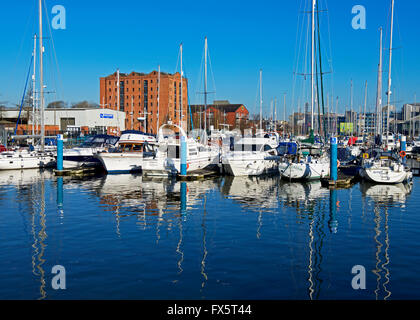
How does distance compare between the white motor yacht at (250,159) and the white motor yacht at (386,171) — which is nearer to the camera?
the white motor yacht at (386,171)

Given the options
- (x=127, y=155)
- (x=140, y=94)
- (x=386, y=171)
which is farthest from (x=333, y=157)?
(x=140, y=94)

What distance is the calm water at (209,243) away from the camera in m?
10.5

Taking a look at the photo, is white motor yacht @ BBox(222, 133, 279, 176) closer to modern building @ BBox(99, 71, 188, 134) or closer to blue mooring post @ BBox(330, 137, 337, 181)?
blue mooring post @ BBox(330, 137, 337, 181)

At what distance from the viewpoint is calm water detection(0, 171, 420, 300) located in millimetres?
10508

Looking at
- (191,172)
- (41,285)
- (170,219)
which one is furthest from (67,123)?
(41,285)

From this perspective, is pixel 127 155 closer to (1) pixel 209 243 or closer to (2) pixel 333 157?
(2) pixel 333 157

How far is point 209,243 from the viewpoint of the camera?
14484 mm

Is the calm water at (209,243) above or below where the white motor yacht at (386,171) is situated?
below

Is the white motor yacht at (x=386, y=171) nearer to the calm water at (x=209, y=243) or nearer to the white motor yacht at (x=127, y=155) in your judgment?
the calm water at (x=209, y=243)

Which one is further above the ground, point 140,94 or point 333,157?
point 140,94

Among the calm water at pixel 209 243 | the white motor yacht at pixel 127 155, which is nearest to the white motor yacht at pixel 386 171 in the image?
the calm water at pixel 209 243

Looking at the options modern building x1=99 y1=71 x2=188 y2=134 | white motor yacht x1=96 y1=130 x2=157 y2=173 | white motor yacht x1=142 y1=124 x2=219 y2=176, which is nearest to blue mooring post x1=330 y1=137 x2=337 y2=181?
white motor yacht x1=142 y1=124 x2=219 y2=176

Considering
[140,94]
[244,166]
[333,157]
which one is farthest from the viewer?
[140,94]

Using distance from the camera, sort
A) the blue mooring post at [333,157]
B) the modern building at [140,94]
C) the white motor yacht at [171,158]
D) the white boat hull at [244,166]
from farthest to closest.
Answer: the modern building at [140,94], the white boat hull at [244,166], the white motor yacht at [171,158], the blue mooring post at [333,157]
